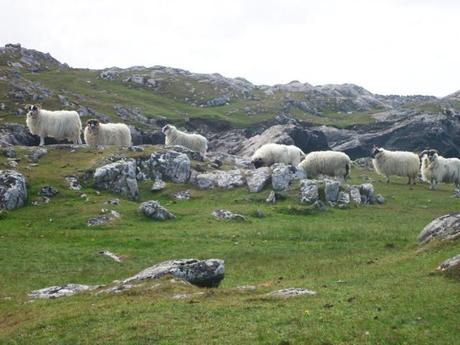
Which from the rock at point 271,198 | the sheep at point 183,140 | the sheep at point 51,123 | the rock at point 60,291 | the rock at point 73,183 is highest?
the sheep at point 51,123

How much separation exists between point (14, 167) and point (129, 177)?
36.0ft

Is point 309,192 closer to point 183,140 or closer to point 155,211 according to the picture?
point 155,211

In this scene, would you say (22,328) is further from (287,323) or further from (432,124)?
(432,124)

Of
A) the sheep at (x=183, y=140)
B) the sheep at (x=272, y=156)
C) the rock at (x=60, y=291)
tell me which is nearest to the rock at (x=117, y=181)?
the sheep at (x=272, y=156)

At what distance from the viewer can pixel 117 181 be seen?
5141 cm

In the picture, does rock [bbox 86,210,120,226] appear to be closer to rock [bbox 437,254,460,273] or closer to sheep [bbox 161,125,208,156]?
rock [bbox 437,254,460,273]

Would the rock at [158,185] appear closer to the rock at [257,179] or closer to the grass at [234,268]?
the grass at [234,268]

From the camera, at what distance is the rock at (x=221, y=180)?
54969 millimetres

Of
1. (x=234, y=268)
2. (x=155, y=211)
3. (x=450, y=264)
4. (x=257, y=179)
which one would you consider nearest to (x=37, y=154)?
(x=155, y=211)

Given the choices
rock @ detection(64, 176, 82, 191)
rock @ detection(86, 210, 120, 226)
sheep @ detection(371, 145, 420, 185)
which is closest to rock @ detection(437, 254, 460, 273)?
rock @ detection(86, 210, 120, 226)

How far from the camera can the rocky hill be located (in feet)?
347

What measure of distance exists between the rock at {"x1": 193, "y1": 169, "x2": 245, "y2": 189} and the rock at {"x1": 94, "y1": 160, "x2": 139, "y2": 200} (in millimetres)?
7245

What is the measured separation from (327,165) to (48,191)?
28.4 metres

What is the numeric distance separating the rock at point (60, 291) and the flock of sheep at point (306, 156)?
3497cm
